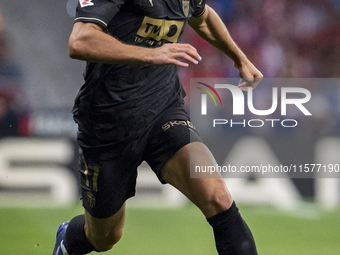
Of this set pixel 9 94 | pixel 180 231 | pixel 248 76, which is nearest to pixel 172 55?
pixel 248 76

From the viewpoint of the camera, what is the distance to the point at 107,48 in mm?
1691

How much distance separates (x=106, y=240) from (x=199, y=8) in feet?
4.49

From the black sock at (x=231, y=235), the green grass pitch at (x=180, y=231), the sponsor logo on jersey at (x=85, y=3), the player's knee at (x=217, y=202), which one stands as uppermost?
the sponsor logo on jersey at (x=85, y=3)

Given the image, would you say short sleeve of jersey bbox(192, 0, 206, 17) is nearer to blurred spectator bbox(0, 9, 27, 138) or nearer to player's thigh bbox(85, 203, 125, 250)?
player's thigh bbox(85, 203, 125, 250)

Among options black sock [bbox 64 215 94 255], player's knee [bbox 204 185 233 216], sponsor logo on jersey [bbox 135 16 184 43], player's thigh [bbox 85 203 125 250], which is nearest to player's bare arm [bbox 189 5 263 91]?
sponsor logo on jersey [bbox 135 16 184 43]

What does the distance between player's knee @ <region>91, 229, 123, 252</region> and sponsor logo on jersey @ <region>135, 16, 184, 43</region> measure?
3.41ft

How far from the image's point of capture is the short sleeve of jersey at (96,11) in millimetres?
1733

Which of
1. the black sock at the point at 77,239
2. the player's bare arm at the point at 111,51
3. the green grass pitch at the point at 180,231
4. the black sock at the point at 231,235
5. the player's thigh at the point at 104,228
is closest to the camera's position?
the player's bare arm at the point at 111,51

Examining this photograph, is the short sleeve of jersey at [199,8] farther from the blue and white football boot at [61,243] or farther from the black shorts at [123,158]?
the blue and white football boot at [61,243]

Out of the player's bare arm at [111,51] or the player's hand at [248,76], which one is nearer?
the player's bare arm at [111,51]

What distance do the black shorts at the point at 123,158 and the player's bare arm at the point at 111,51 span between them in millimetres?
468

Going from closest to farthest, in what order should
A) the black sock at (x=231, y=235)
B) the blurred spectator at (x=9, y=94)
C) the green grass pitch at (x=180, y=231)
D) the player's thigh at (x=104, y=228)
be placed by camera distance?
the black sock at (x=231, y=235), the player's thigh at (x=104, y=228), the green grass pitch at (x=180, y=231), the blurred spectator at (x=9, y=94)

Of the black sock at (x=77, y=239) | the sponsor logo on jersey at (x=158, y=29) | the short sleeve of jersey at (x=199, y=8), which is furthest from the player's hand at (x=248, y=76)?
the black sock at (x=77, y=239)

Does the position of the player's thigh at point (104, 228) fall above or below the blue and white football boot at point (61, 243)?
above
